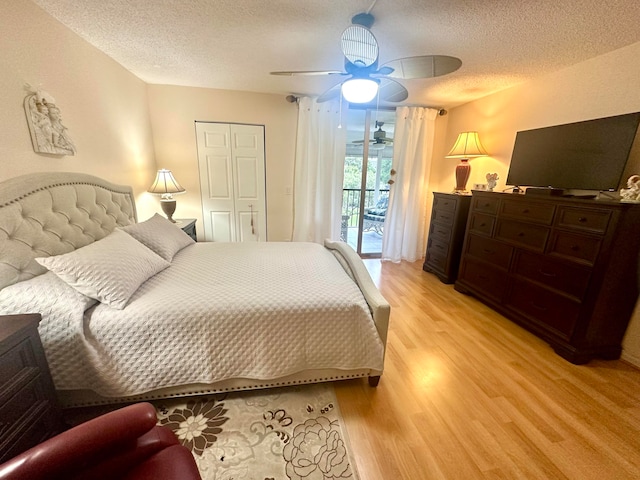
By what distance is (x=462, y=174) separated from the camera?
10.6ft

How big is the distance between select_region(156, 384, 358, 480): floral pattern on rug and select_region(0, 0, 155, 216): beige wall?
1742 mm

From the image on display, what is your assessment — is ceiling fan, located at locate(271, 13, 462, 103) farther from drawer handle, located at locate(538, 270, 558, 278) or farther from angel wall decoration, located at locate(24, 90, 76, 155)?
drawer handle, located at locate(538, 270, 558, 278)

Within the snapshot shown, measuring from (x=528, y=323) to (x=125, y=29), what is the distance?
13.2ft

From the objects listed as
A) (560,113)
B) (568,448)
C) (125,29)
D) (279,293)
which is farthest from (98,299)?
(560,113)

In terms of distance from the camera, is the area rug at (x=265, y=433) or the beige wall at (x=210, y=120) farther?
the beige wall at (x=210, y=120)

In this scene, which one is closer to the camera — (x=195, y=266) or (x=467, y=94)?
(x=195, y=266)

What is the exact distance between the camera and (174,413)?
1.44m

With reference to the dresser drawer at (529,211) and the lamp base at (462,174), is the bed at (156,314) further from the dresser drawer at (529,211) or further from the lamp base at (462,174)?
the lamp base at (462,174)

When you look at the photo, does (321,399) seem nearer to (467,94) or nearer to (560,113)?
(560,113)

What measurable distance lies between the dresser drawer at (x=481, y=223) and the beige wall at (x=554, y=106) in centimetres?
62

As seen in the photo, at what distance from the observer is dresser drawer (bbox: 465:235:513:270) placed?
246 centimetres

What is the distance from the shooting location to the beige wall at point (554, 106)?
1912 mm

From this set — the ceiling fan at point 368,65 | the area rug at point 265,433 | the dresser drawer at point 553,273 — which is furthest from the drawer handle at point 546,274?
the area rug at point 265,433

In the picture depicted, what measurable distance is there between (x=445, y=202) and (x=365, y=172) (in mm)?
1216
